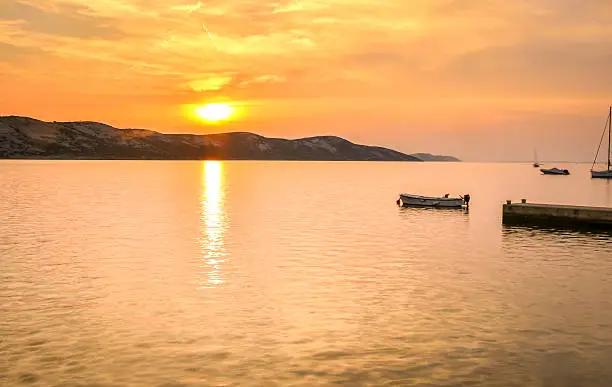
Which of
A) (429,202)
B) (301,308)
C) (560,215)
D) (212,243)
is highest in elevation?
(560,215)

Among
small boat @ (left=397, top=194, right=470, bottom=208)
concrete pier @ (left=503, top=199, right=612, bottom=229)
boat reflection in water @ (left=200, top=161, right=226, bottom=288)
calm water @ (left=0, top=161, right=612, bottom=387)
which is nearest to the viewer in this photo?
calm water @ (left=0, top=161, right=612, bottom=387)

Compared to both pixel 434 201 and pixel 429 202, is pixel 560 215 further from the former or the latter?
pixel 429 202

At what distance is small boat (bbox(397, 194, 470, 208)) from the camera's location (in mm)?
83938

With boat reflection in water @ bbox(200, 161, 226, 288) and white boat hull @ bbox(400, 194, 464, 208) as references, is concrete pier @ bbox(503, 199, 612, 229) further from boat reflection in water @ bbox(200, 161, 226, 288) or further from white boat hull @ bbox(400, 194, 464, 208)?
boat reflection in water @ bbox(200, 161, 226, 288)

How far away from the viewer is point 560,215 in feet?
200

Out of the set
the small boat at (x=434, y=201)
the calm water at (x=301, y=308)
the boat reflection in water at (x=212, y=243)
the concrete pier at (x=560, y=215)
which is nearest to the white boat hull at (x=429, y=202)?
the small boat at (x=434, y=201)

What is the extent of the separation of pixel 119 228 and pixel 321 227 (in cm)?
1908

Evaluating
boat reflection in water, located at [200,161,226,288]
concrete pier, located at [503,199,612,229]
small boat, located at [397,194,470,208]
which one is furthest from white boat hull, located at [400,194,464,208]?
boat reflection in water, located at [200,161,226,288]

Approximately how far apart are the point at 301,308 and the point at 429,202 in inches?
2456

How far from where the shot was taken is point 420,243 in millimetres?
49812

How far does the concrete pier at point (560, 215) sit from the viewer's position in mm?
58250

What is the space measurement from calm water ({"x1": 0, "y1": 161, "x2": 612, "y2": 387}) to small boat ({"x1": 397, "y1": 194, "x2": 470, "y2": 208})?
1132 inches

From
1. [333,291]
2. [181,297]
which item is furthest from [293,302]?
[181,297]

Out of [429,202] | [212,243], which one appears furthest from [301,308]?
[429,202]
